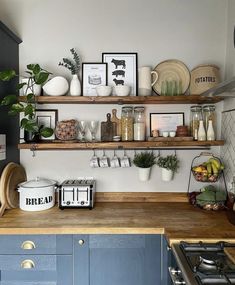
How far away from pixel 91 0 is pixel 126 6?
286 mm

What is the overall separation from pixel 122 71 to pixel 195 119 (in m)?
0.69

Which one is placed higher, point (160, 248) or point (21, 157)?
point (21, 157)

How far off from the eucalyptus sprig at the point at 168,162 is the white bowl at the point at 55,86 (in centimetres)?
92

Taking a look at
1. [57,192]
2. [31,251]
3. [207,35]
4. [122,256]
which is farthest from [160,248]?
[207,35]

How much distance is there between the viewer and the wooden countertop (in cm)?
148

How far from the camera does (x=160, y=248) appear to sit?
1525mm

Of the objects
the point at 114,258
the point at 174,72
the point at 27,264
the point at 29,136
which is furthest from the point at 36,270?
the point at 174,72

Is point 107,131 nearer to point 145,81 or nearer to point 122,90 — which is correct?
point 122,90

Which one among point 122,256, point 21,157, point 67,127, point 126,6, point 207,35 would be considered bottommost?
point 122,256

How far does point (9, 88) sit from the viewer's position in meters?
1.91

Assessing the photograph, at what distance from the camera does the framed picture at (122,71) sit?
204 cm

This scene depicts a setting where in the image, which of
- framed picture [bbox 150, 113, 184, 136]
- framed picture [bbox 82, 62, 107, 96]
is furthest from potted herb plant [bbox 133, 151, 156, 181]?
framed picture [bbox 82, 62, 107, 96]

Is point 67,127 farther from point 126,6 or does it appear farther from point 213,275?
point 213,275

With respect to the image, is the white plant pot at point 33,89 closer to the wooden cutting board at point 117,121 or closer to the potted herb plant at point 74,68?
the potted herb plant at point 74,68
